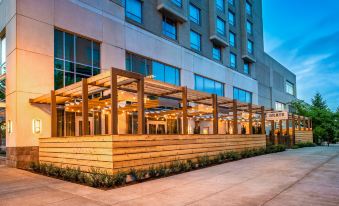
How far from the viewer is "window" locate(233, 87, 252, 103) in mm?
31766

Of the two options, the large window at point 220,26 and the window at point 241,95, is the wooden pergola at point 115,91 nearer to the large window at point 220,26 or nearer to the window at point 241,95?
the large window at point 220,26

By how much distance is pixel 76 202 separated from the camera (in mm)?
6246

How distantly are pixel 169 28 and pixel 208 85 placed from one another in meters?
7.03

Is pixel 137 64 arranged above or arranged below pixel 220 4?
below

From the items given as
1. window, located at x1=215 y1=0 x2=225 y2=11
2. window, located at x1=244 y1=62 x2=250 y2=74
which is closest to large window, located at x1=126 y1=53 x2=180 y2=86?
window, located at x1=215 y1=0 x2=225 y2=11

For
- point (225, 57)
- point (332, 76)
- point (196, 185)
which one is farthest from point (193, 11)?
point (332, 76)

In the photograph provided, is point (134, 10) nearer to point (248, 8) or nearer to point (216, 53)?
point (216, 53)

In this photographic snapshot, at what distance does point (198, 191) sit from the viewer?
7.07 m

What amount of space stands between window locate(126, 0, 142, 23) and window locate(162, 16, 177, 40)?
9.15ft

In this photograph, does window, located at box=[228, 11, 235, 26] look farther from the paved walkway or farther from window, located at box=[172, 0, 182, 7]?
the paved walkway

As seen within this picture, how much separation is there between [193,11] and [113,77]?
19937mm

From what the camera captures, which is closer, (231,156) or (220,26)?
(231,156)

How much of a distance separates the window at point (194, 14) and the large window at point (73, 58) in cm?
1260

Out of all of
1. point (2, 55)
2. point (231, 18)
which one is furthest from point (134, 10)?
point (231, 18)
